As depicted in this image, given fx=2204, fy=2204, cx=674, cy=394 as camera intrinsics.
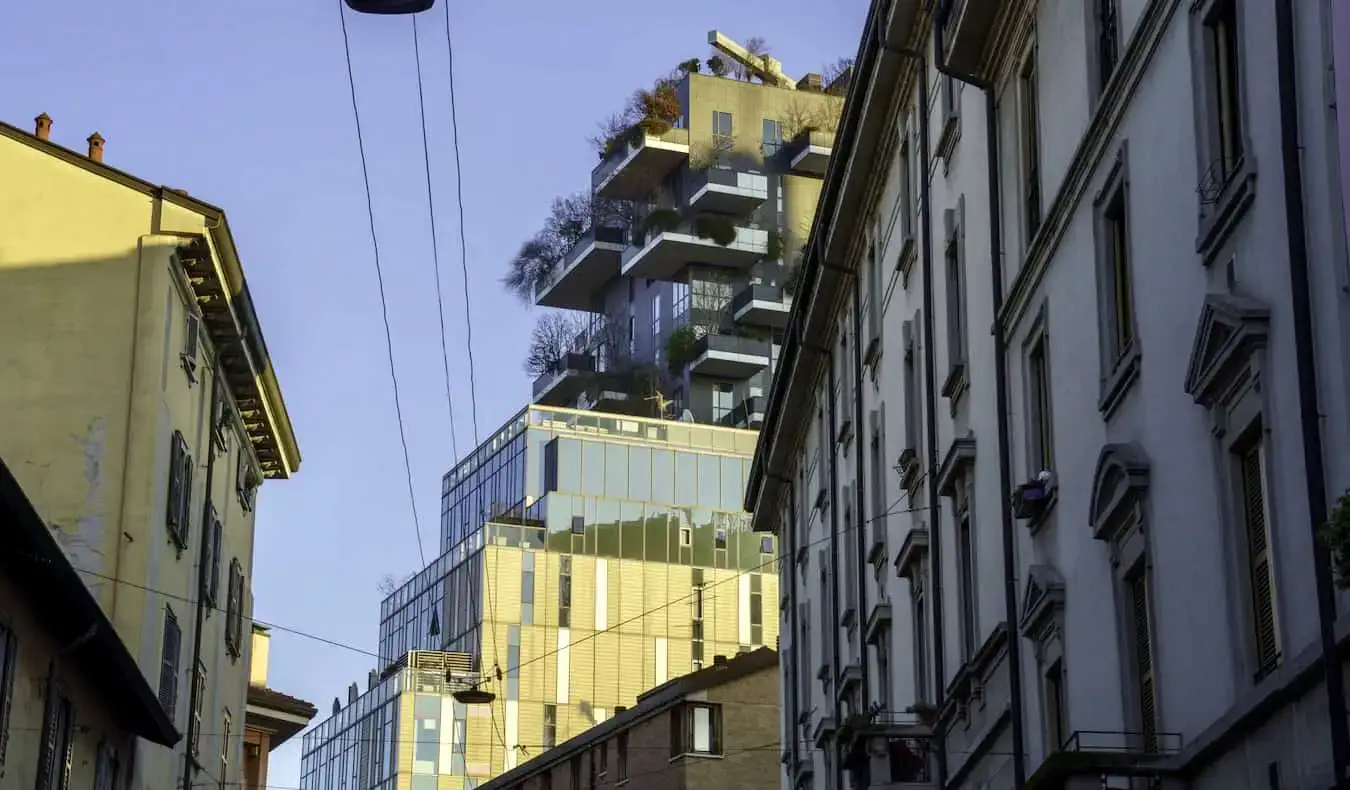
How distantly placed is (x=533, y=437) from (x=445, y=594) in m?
8.16

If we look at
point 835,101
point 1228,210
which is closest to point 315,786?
point 835,101

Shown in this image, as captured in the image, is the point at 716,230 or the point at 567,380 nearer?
the point at 716,230

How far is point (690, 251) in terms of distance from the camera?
98.2m

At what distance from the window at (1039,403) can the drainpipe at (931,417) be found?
428 cm

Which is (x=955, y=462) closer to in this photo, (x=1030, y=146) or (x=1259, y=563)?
(x=1030, y=146)

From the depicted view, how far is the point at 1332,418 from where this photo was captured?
11.3 meters

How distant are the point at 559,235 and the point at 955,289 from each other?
84159mm

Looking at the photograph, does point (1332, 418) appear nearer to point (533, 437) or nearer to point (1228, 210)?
point (1228, 210)

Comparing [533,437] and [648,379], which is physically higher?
[648,379]

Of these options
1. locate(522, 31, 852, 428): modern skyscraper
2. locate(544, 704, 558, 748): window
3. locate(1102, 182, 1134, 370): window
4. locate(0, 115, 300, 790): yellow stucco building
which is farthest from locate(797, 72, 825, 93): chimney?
locate(1102, 182, 1134, 370): window

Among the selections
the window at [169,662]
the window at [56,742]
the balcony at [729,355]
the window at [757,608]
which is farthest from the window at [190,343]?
the balcony at [729,355]

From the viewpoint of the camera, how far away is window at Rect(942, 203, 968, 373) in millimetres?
22281

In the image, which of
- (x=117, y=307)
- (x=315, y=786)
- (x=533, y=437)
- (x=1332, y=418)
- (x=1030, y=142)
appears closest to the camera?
(x=1332, y=418)

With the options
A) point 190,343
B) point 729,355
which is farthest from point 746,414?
point 190,343
